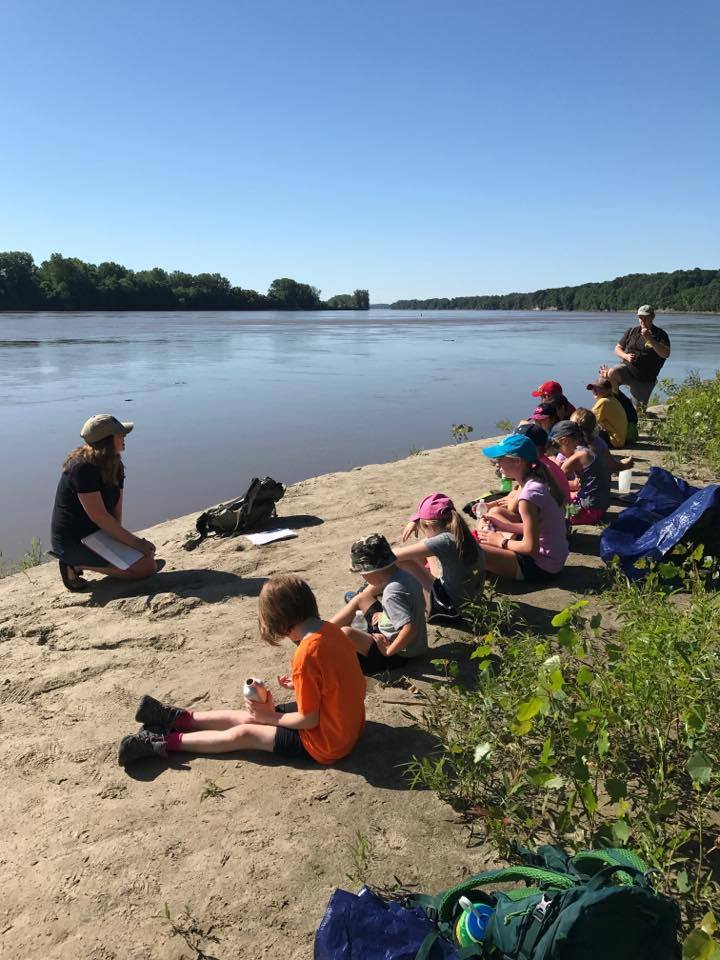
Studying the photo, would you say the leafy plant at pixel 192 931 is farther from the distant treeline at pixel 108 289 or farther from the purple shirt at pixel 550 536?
the distant treeline at pixel 108 289

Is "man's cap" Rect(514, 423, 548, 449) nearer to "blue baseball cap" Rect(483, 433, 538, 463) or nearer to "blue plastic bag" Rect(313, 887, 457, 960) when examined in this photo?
"blue baseball cap" Rect(483, 433, 538, 463)

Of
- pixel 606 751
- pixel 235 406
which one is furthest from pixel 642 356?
pixel 235 406

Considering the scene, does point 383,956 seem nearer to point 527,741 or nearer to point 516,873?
point 516,873

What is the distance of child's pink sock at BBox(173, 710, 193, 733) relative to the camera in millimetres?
3400

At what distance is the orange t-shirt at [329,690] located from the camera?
9.93 feet

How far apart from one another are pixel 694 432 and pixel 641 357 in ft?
6.85

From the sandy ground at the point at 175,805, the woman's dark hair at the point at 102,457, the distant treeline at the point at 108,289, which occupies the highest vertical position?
the distant treeline at the point at 108,289

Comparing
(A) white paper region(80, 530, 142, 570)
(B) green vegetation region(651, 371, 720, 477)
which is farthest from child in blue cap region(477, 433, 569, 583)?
(B) green vegetation region(651, 371, 720, 477)

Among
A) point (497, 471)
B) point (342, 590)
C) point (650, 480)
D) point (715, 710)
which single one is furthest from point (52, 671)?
point (497, 471)

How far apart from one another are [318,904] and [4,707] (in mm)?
2396

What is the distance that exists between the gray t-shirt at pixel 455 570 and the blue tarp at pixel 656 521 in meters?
1.16

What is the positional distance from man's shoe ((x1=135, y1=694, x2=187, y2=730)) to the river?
451cm

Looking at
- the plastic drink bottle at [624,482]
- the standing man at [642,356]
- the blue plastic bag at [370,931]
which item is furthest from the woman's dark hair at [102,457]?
the standing man at [642,356]

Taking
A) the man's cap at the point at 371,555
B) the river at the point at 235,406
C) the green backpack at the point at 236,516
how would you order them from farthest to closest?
the river at the point at 235,406, the green backpack at the point at 236,516, the man's cap at the point at 371,555
